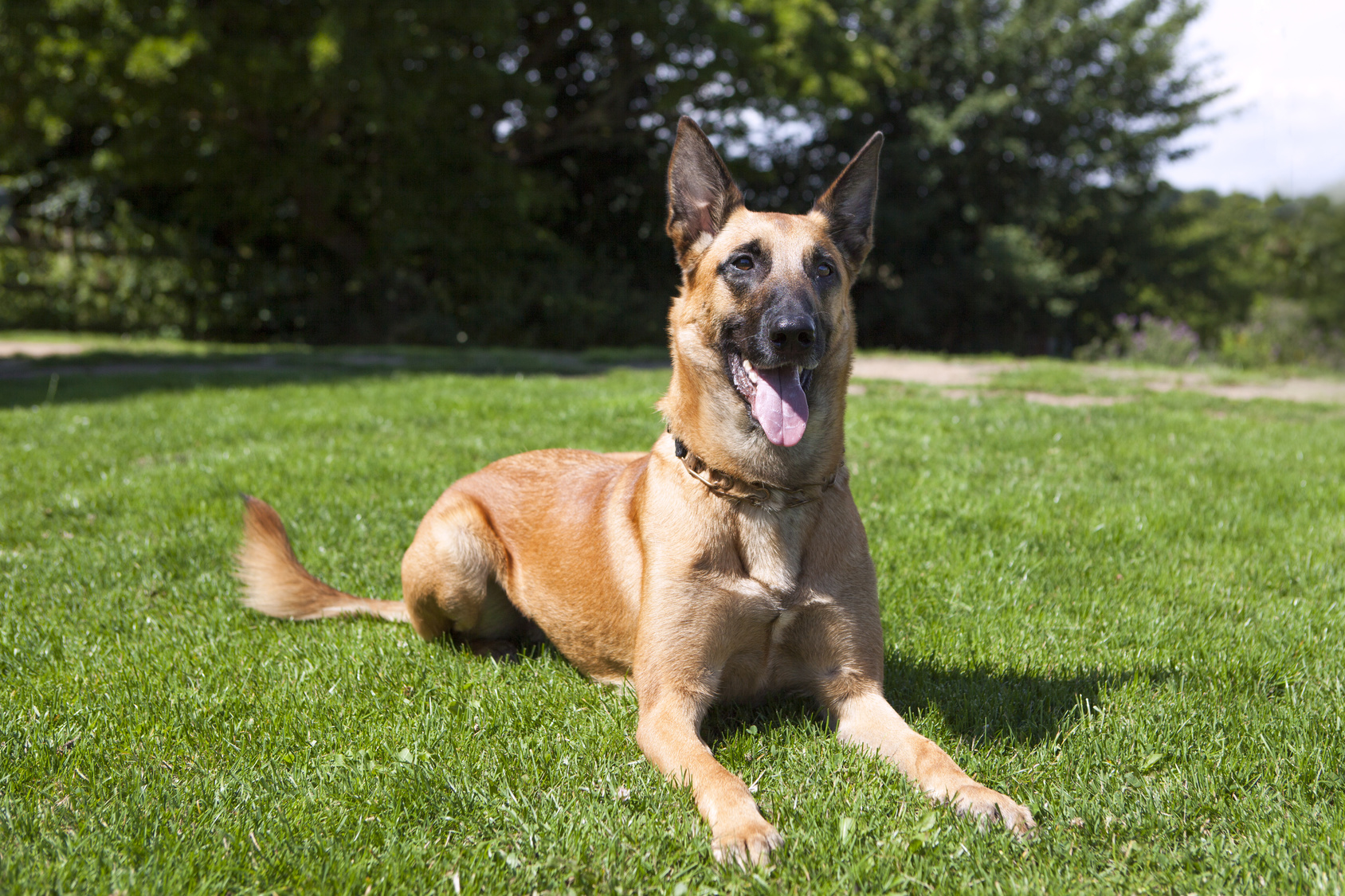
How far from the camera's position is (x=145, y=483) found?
5750mm

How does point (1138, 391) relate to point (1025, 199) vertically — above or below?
below

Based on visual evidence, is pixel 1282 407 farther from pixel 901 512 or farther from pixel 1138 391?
pixel 901 512

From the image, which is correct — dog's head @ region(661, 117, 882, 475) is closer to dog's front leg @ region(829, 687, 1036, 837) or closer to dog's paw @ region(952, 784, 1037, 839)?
dog's front leg @ region(829, 687, 1036, 837)

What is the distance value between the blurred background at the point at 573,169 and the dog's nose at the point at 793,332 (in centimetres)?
703

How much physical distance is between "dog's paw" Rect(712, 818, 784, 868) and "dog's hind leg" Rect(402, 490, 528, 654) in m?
1.61

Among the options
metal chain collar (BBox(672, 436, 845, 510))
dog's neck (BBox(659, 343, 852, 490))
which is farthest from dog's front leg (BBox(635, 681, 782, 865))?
dog's neck (BBox(659, 343, 852, 490))

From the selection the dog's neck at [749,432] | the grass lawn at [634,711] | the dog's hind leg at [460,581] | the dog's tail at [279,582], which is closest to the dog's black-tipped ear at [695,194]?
the dog's neck at [749,432]

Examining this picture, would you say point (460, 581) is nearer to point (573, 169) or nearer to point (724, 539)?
point (724, 539)

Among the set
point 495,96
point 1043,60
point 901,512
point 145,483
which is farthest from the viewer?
point 1043,60

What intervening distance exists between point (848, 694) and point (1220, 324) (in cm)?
3090

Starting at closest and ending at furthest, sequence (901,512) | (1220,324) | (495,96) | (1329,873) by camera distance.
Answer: (1329,873) → (901,512) → (495,96) → (1220,324)

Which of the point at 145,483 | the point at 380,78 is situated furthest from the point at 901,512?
the point at 380,78

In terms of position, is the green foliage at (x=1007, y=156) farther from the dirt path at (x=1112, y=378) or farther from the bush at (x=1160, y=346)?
the dirt path at (x=1112, y=378)

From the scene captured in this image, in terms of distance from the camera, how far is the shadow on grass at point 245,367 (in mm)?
10000
